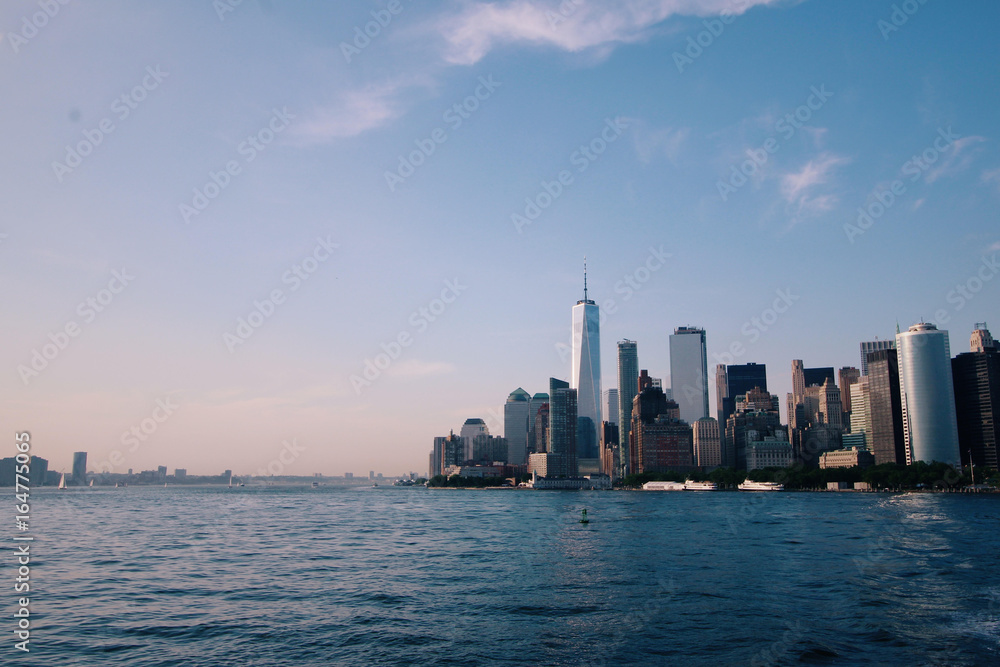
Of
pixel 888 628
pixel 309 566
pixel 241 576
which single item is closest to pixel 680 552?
pixel 888 628

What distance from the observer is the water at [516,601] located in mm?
34125

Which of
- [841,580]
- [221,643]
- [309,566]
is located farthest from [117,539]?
[841,580]

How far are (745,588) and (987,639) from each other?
16540 millimetres

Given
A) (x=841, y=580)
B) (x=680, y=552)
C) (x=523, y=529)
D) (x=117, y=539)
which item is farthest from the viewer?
(x=523, y=529)

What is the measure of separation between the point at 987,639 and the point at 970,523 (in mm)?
93108

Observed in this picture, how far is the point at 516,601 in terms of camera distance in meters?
45.7

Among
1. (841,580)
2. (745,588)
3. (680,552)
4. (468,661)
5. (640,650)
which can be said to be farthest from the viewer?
(680,552)

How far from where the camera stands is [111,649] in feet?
114

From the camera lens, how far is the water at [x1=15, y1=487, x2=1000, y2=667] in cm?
3412

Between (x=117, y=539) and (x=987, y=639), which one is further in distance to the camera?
(x=117, y=539)

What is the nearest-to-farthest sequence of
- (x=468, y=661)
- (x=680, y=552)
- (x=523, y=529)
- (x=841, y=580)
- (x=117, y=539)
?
(x=468, y=661) → (x=841, y=580) → (x=680, y=552) → (x=117, y=539) → (x=523, y=529)

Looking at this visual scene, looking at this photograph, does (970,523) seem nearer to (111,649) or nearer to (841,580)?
(841,580)

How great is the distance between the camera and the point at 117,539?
88000 millimetres

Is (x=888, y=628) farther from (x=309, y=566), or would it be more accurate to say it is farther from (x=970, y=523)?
(x=970, y=523)
